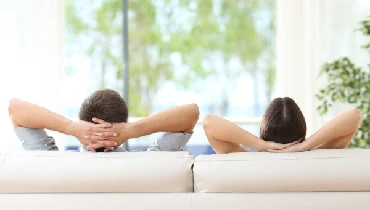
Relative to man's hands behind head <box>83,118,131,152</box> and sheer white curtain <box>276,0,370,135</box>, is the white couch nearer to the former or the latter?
man's hands behind head <box>83,118,131,152</box>

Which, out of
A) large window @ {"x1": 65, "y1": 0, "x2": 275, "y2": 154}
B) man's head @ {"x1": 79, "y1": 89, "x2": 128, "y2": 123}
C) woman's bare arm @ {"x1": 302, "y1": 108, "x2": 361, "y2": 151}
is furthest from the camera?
large window @ {"x1": 65, "y1": 0, "x2": 275, "y2": 154}

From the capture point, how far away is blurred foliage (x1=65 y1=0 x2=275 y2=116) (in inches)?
277

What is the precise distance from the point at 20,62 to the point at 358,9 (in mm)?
2912

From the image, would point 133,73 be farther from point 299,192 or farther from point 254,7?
point 299,192

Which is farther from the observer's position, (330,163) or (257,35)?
(257,35)

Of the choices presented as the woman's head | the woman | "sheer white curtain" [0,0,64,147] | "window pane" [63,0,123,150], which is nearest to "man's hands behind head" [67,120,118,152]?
the woman

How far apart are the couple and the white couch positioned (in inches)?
8.1

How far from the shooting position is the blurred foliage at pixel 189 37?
7031 millimetres

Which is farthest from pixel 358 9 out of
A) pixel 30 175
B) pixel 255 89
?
pixel 30 175

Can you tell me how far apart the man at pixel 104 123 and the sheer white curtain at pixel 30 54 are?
3.32 meters

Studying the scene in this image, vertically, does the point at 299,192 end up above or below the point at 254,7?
below

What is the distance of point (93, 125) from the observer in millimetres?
2250

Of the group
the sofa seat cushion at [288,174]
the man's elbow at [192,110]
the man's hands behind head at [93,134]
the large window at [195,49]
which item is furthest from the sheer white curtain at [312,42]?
the sofa seat cushion at [288,174]

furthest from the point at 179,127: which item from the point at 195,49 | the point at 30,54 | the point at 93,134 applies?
the point at 195,49
